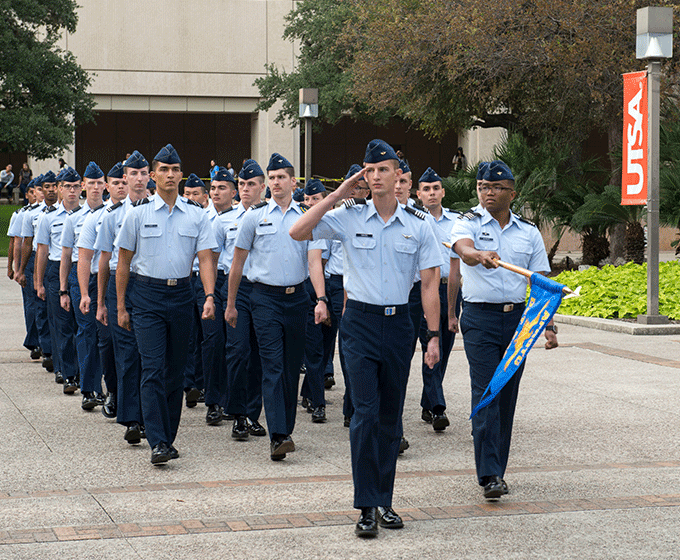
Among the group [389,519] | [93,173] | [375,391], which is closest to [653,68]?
[93,173]

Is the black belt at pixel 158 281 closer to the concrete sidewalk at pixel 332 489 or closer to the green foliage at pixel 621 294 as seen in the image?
the concrete sidewalk at pixel 332 489

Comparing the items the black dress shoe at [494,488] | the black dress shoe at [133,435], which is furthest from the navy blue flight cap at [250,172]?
the black dress shoe at [494,488]

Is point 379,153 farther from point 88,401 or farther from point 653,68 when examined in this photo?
point 653,68

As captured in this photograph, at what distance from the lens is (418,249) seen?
602 cm

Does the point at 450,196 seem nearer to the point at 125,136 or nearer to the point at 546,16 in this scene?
the point at 546,16

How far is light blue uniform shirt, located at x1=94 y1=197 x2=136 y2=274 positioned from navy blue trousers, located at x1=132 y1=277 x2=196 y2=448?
0.87 meters

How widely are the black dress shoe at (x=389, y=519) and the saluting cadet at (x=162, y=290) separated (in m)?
1.91

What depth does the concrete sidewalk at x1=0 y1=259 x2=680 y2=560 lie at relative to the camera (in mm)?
5273

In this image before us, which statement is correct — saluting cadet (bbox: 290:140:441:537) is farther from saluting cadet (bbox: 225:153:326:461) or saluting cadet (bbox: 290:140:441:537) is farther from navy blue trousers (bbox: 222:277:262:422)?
navy blue trousers (bbox: 222:277:262:422)

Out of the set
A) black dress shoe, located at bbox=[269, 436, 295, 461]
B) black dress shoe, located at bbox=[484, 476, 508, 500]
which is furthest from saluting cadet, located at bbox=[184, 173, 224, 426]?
black dress shoe, located at bbox=[484, 476, 508, 500]

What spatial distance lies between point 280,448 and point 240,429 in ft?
2.87

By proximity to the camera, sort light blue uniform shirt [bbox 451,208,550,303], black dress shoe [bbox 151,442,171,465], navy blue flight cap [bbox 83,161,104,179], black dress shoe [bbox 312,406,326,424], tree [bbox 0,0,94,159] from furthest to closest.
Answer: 1. tree [bbox 0,0,94,159]
2. navy blue flight cap [bbox 83,161,104,179]
3. black dress shoe [bbox 312,406,326,424]
4. black dress shoe [bbox 151,442,171,465]
5. light blue uniform shirt [bbox 451,208,550,303]

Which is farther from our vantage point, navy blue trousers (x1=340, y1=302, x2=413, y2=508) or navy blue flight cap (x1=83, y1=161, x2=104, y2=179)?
navy blue flight cap (x1=83, y1=161, x2=104, y2=179)

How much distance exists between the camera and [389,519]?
5.61 m
